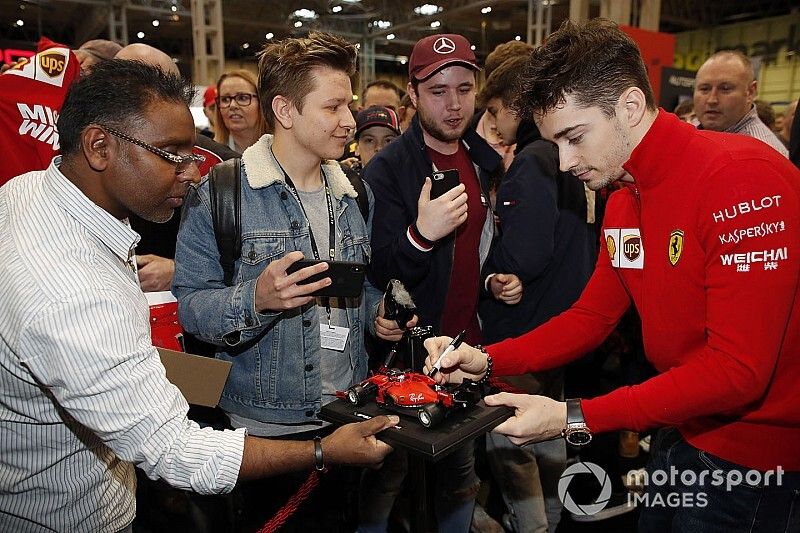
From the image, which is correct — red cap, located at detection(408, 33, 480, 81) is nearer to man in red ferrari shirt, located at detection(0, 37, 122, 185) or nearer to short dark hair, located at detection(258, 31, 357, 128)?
short dark hair, located at detection(258, 31, 357, 128)

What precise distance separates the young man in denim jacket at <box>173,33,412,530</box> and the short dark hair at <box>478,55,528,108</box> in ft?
3.17

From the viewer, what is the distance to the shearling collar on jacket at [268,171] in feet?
6.58

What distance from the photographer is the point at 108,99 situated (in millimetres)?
1353

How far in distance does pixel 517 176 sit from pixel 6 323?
6.53 ft

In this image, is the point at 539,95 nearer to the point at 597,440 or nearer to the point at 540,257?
the point at 540,257

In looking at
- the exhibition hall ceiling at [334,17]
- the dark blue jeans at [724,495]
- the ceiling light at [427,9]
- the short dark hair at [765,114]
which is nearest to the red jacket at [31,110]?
the dark blue jeans at [724,495]

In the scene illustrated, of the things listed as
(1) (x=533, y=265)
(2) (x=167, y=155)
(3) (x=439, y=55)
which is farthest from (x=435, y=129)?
(2) (x=167, y=155)

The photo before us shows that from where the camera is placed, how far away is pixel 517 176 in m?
2.58

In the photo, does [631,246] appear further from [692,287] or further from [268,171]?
[268,171]

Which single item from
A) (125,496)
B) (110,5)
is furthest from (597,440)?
(110,5)

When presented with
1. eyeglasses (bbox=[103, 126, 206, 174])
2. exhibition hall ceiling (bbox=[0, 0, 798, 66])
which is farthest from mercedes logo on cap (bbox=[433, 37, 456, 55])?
exhibition hall ceiling (bbox=[0, 0, 798, 66])

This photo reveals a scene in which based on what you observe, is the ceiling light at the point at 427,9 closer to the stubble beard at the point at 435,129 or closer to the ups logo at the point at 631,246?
the stubble beard at the point at 435,129

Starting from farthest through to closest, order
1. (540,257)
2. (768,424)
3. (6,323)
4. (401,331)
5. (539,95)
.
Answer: (540,257)
(401,331)
(539,95)
(768,424)
(6,323)

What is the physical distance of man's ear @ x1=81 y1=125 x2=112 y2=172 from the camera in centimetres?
132
